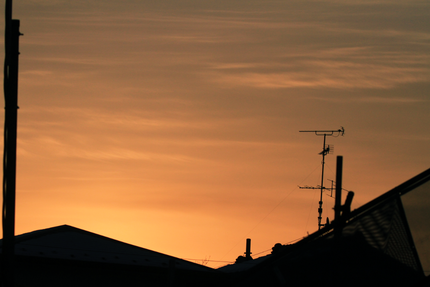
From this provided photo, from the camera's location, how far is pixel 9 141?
302 inches

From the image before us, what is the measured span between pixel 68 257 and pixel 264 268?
32.2 feet

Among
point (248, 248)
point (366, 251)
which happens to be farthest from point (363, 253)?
point (248, 248)

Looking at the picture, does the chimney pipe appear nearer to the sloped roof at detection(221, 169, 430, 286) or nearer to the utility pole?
the utility pole

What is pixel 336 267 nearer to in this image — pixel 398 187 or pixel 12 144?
pixel 398 187

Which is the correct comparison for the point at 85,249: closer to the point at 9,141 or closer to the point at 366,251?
the point at 9,141

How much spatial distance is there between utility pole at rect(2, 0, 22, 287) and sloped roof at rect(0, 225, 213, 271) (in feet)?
19.2

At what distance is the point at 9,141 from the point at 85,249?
8210mm

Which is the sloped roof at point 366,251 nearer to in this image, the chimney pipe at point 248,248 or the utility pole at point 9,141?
the utility pole at point 9,141

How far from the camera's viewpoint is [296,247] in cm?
516

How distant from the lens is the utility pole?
7.39 meters

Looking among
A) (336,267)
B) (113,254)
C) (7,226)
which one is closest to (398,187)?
(336,267)

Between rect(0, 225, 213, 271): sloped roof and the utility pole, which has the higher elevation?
the utility pole

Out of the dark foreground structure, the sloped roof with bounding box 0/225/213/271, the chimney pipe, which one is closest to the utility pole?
the dark foreground structure

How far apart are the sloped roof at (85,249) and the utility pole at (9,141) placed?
19.2 feet
